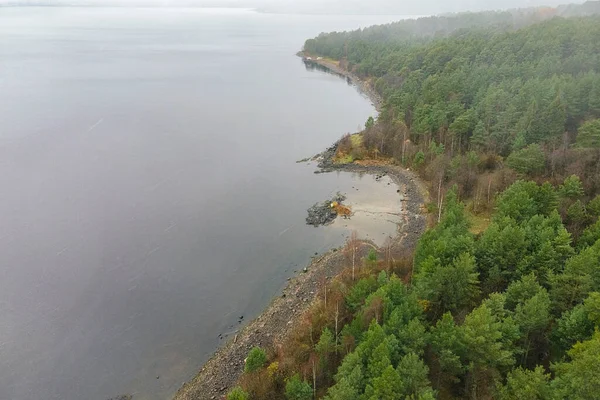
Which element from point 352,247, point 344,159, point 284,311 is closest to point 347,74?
point 344,159

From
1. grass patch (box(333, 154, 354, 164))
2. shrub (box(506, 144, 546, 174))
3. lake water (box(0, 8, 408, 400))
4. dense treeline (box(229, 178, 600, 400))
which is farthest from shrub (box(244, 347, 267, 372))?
grass patch (box(333, 154, 354, 164))

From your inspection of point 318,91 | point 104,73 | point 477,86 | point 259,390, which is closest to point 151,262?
point 259,390

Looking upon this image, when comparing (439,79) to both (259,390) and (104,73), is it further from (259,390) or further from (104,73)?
(104,73)

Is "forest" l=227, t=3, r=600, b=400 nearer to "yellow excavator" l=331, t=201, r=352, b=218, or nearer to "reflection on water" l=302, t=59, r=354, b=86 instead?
"yellow excavator" l=331, t=201, r=352, b=218

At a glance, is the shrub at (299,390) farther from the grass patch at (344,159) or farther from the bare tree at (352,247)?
the grass patch at (344,159)

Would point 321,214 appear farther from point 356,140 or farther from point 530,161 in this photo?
point 356,140
